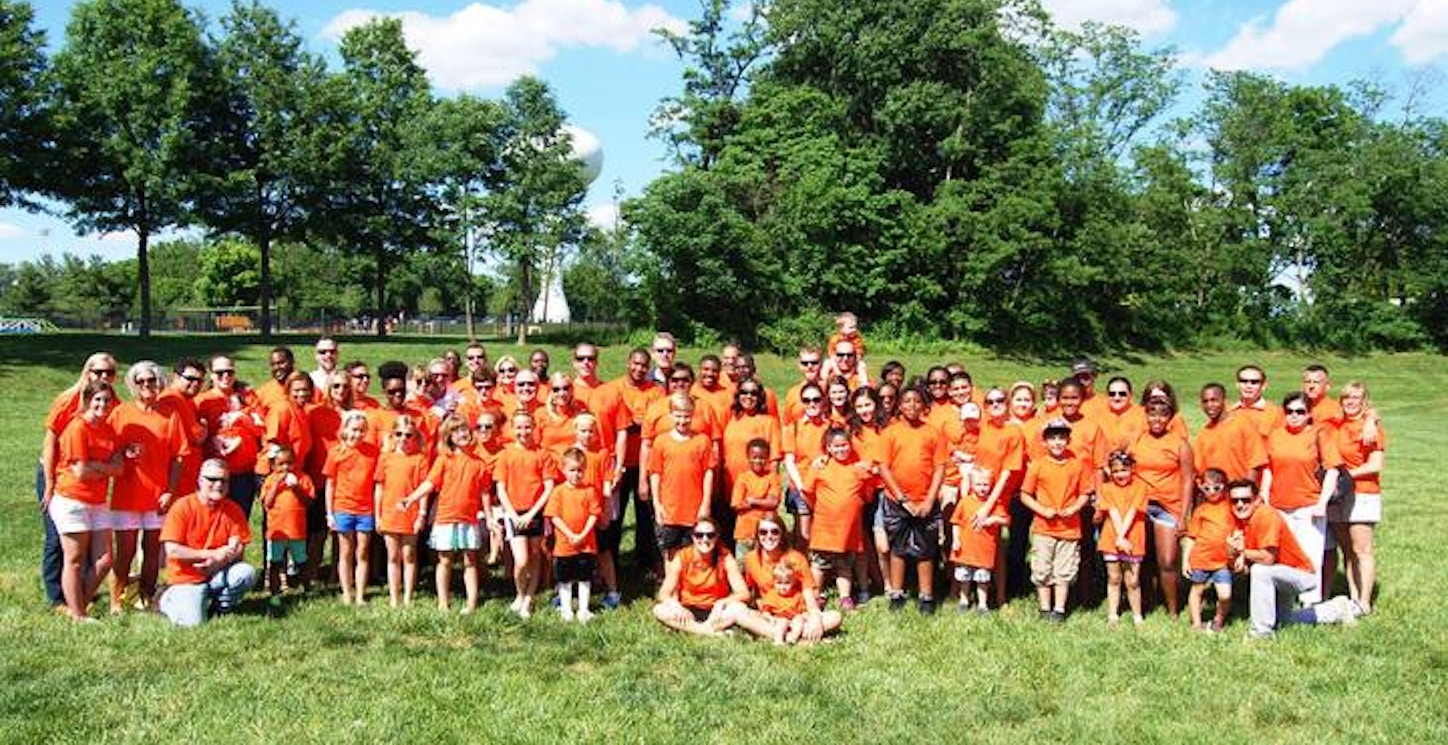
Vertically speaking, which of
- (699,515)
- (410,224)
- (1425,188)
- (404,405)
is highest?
(1425,188)

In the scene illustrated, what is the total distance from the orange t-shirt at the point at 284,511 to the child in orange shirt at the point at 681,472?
104 inches

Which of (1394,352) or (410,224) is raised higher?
(410,224)

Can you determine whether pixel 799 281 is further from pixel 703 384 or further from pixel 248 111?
pixel 703 384

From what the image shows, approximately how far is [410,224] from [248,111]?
703 centimetres

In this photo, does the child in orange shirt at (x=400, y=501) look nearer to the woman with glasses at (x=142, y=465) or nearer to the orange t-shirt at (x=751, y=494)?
the woman with glasses at (x=142, y=465)

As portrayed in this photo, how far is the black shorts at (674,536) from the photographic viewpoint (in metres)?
8.20

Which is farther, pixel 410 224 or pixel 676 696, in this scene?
pixel 410 224

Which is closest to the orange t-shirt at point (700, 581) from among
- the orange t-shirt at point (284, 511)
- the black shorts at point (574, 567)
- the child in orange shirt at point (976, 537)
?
the black shorts at point (574, 567)

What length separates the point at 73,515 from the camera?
288 inches

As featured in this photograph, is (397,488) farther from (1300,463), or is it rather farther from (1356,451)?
(1356,451)

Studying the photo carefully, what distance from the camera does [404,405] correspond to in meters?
8.60

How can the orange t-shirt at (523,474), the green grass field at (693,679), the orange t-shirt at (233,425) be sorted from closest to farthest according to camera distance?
the green grass field at (693,679), the orange t-shirt at (523,474), the orange t-shirt at (233,425)

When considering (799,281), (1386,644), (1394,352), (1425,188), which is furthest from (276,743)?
(1425,188)

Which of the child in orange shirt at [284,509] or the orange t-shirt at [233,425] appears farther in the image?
the orange t-shirt at [233,425]
